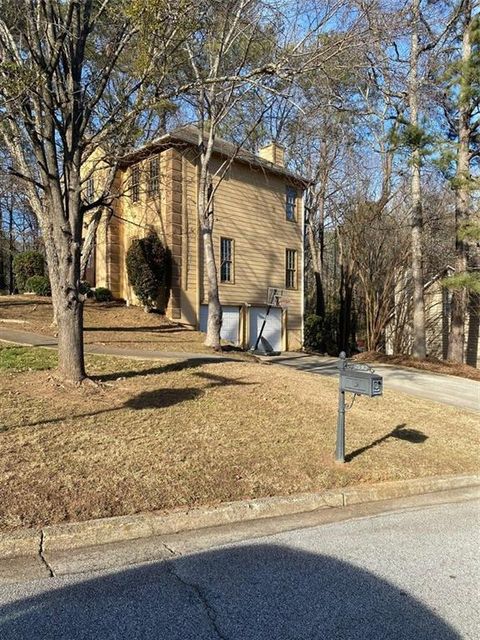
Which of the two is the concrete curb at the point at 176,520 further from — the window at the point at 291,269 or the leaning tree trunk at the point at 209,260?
the window at the point at 291,269

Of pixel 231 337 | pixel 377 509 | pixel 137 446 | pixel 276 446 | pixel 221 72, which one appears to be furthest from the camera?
pixel 231 337

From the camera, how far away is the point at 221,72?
13539mm

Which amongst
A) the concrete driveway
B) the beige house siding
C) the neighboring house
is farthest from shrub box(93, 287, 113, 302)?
the neighboring house

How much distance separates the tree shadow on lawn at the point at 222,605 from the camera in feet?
8.68

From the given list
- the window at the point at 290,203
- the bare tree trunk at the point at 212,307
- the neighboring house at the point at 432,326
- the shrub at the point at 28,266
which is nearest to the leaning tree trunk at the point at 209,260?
the bare tree trunk at the point at 212,307

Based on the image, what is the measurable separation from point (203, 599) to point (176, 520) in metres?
1.03

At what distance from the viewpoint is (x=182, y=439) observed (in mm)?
5582

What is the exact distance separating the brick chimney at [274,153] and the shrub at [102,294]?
9354mm

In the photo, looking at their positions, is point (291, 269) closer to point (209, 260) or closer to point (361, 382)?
point (209, 260)

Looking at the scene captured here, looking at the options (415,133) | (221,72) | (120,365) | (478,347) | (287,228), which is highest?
(221,72)

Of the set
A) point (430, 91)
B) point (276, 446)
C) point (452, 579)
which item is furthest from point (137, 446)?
point (430, 91)

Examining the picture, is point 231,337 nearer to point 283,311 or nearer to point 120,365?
point 283,311

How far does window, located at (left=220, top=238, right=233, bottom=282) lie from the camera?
1922 cm

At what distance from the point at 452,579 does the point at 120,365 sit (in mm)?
6555
